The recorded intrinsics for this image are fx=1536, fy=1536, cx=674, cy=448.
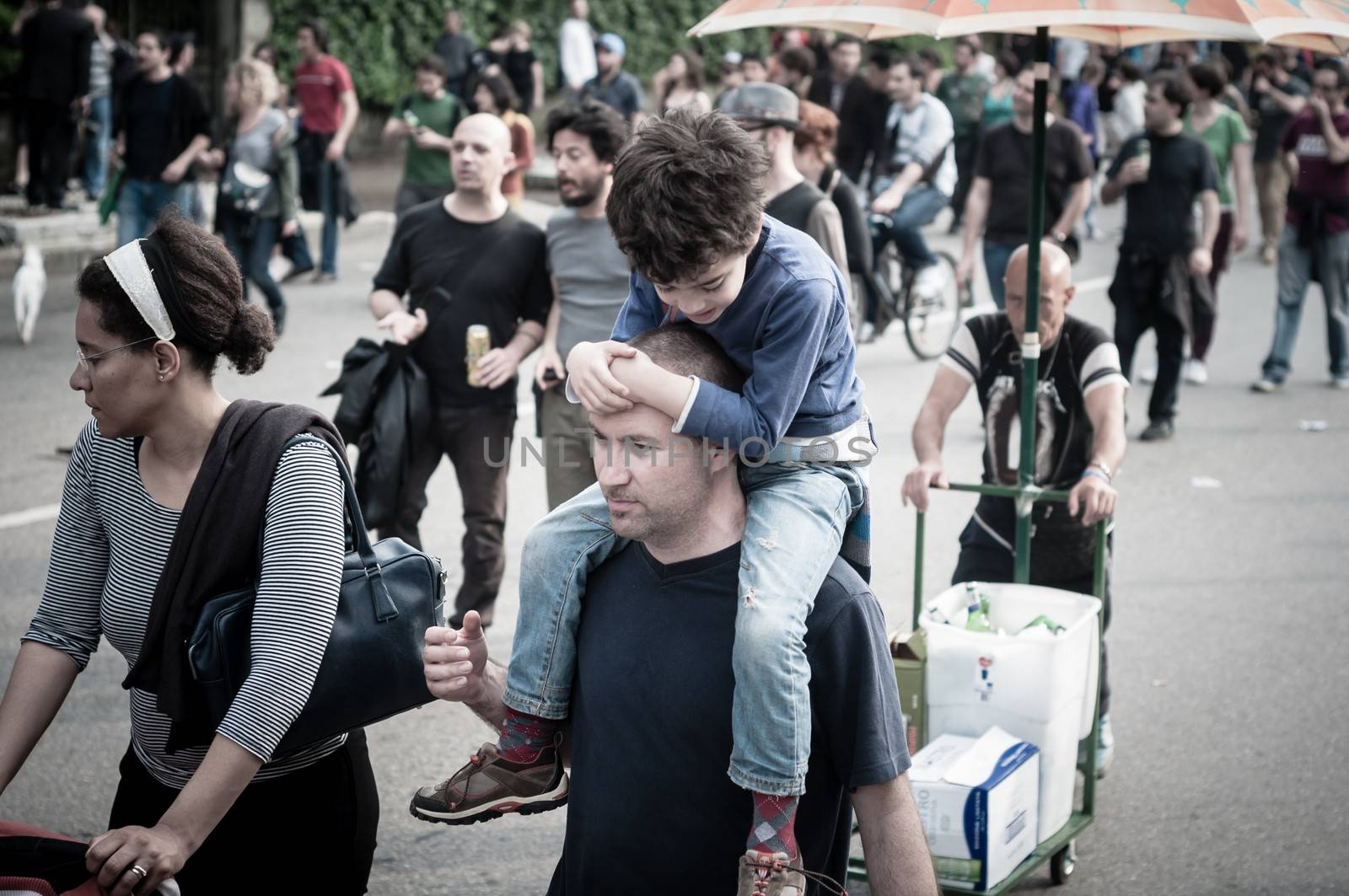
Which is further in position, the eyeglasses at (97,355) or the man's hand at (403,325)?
the man's hand at (403,325)

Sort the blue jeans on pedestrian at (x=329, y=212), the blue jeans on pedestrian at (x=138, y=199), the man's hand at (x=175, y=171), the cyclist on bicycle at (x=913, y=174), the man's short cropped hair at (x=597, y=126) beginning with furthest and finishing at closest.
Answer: the blue jeans on pedestrian at (x=329, y=212), the cyclist on bicycle at (x=913, y=174), the blue jeans on pedestrian at (x=138, y=199), the man's hand at (x=175, y=171), the man's short cropped hair at (x=597, y=126)

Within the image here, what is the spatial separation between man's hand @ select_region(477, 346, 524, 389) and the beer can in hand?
14mm

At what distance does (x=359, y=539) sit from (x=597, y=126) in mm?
3267

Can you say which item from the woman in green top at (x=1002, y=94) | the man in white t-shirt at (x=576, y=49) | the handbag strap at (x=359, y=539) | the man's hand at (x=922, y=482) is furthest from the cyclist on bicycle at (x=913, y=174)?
the handbag strap at (x=359, y=539)

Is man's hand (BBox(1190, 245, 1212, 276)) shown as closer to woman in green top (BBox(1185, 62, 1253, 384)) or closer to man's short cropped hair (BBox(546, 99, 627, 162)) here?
woman in green top (BBox(1185, 62, 1253, 384))

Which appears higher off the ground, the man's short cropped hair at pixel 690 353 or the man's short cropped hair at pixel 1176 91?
the man's short cropped hair at pixel 1176 91

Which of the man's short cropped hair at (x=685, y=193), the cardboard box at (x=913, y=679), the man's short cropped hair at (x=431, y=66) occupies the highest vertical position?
the man's short cropped hair at (x=685, y=193)

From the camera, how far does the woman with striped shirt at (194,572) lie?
9.45 ft

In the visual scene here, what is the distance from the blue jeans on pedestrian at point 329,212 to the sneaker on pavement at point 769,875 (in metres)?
12.3

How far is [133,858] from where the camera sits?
105 inches

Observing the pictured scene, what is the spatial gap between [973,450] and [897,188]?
3448 mm

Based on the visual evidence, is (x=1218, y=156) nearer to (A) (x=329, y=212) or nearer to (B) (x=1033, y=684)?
(A) (x=329, y=212)

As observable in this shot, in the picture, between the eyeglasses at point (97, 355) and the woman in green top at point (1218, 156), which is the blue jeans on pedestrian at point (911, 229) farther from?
the eyeglasses at point (97, 355)

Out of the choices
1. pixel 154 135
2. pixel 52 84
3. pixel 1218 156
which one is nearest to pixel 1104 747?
pixel 1218 156
